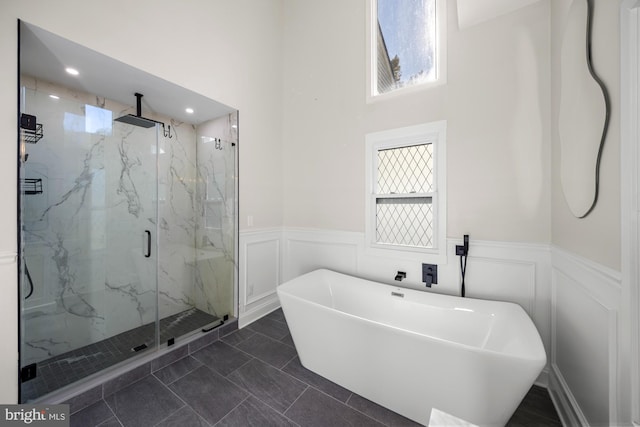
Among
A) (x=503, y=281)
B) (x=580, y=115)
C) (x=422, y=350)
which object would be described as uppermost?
(x=580, y=115)

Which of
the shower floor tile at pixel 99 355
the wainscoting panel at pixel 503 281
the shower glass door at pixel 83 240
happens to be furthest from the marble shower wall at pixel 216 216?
the wainscoting panel at pixel 503 281

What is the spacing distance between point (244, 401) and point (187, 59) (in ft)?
8.59

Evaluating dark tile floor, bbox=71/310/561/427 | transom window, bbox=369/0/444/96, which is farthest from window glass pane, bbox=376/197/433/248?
dark tile floor, bbox=71/310/561/427

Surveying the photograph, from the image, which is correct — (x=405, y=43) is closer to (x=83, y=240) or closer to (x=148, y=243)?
(x=148, y=243)

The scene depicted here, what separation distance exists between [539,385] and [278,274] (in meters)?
2.44

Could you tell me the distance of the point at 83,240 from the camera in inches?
79.7

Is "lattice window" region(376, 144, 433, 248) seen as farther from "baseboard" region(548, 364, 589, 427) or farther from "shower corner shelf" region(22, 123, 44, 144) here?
"shower corner shelf" region(22, 123, 44, 144)

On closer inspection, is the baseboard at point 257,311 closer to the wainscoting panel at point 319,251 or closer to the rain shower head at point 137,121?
the wainscoting panel at point 319,251

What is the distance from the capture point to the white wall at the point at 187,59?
3.96ft

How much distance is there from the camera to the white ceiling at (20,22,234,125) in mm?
1418

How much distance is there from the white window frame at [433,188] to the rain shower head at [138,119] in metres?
2.08

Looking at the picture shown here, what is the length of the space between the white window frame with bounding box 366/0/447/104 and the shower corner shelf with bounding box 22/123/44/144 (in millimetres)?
2723

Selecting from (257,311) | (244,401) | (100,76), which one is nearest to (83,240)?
(100,76)

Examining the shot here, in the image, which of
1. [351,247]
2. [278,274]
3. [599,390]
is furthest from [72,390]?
[599,390]
